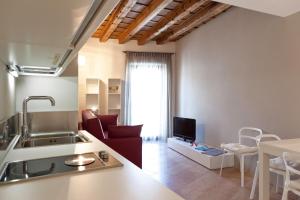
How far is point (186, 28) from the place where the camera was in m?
5.21

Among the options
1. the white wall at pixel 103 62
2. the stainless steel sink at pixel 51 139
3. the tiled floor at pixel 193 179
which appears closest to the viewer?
the stainless steel sink at pixel 51 139

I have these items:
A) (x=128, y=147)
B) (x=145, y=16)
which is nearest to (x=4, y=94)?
(x=128, y=147)

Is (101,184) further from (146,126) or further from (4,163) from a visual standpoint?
(146,126)

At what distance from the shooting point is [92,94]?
5848 millimetres

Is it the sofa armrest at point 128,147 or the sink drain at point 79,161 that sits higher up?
the sink drain at point 79,161

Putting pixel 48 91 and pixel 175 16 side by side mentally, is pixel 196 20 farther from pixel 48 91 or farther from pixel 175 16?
pixel 48 91

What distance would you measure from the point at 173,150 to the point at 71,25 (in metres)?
4.71

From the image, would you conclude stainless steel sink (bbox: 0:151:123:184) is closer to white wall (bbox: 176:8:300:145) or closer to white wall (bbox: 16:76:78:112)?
white wall (bbox: 16:76:78:112)

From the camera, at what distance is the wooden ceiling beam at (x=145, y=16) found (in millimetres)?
3777

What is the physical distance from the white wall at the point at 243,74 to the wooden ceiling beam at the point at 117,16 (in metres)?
1.86

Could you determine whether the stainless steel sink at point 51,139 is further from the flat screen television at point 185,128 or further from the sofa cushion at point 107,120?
the flat screen television at point 185,128

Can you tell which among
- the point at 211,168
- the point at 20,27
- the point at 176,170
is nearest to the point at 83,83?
the point at 176,170

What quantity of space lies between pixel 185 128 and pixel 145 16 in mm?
2543

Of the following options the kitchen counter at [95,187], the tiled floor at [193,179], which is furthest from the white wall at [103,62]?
the kitchen counter at [95,187]
